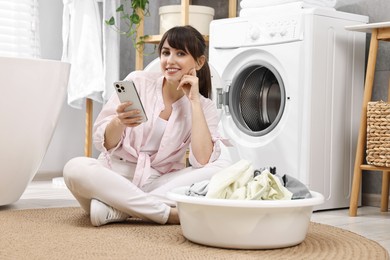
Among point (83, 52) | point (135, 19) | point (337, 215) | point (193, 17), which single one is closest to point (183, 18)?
point (193, 17)

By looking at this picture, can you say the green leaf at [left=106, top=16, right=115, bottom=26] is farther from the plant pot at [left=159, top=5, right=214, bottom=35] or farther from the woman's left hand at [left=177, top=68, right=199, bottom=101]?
the woman's left hand at [left=177, top=68, right=199, bottom=101]

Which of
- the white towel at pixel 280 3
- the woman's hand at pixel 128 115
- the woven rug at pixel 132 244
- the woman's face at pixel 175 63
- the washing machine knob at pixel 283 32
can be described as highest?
the white towel at pixel 280 3

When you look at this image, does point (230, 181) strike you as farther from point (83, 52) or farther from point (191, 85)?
point (83, 52)

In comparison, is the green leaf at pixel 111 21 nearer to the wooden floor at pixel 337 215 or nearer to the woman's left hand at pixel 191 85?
the wooden floor at pixel 337 215

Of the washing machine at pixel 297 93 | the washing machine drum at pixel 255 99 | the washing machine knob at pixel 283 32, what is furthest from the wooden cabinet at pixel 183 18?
the washing machine knob at pixel 283 32

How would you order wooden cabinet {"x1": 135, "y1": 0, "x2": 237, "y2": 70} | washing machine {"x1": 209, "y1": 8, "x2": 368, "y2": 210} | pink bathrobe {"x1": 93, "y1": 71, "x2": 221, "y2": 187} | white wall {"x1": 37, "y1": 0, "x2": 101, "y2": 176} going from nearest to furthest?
pink bathrobe {"x1": 93, "y1": 71, "x2": 221, "y2": 187}
washing machine {"x1": 209, "y1": 8, "x2": 368, "y2": 210}
wooden cabinet {"x1": 135, "y1": 0, "x2": 237, "y2": 70}
white wall {"x1": 37, "y1": 0, "x2": 101, "y2": 176}

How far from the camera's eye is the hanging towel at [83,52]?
12.8 ft

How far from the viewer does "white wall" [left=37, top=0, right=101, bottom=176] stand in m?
4.20

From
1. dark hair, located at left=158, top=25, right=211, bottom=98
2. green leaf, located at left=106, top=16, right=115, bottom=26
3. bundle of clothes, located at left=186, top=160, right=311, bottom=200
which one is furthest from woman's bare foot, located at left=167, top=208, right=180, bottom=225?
green leaf, located at left=106, top=16, right=115, bottom=26

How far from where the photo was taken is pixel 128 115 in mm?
2127

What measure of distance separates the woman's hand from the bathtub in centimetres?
69

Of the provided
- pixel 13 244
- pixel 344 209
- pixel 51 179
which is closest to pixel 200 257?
pixel 13 244

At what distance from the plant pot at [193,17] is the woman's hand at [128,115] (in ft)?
5.67

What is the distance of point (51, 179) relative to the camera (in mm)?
4195
